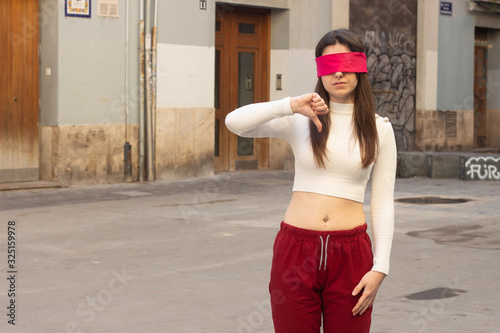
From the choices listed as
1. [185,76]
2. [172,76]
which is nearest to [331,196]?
[172,76]

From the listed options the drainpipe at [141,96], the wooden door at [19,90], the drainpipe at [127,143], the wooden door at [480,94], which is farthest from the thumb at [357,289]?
the wooden door at [480,94]

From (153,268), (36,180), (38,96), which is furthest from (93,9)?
Result: (153,268)

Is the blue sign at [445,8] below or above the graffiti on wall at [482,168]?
above

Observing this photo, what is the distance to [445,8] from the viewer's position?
2047 cm

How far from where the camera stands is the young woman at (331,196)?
326 centimetres

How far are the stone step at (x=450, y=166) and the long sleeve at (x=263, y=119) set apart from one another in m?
12.7

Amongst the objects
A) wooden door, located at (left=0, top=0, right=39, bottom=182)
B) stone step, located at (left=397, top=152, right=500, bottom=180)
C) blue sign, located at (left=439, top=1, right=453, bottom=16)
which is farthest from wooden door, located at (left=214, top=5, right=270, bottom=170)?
blue sign, located at (left=439, top=1, right=453, bottom=16)

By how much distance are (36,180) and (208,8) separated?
4369 mm

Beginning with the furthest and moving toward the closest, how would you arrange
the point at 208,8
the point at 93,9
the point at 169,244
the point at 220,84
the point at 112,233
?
the point at 220,84
the point at 208,8
the point at 93,9
the point at 112,233
the point at 169,244

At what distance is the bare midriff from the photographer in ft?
10.9

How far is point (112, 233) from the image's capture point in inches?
373

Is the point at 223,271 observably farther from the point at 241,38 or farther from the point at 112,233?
the point at 241,38

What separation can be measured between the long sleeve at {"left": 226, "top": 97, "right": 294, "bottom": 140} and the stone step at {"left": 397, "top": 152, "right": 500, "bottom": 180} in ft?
41.7

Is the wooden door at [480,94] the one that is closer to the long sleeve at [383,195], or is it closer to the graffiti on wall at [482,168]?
the graffiti on wall at [482,168]
